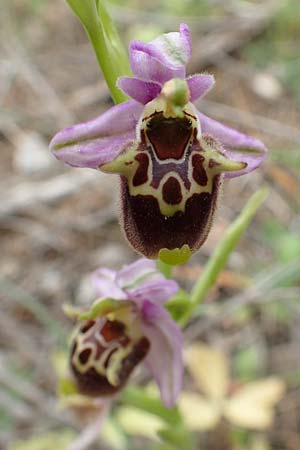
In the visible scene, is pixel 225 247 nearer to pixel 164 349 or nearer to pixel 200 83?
pixel 164 349

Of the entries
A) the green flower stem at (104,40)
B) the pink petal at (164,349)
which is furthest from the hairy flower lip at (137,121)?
the pink petal at (164,349)

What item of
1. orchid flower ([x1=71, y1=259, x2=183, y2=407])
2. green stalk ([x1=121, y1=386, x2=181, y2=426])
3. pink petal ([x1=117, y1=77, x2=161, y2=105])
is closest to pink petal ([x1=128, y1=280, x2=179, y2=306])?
orchid flower ([x1=71, y1=259, x2=183, y2=407])

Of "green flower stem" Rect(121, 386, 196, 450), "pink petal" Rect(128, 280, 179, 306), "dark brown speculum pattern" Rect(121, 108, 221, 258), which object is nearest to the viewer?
"dark brown speculum pattern" Rect(121, 108, 221, 258)

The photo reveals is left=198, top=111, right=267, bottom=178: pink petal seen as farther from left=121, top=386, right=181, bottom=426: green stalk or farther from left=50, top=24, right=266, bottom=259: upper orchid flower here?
left=121, top=386, right=181, bottom=426: green stalk

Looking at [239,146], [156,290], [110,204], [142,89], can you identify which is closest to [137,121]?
[142,89]

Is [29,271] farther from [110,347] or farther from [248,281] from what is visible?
[110,347]

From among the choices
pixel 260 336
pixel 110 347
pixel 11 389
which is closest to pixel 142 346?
pixel 110 347
